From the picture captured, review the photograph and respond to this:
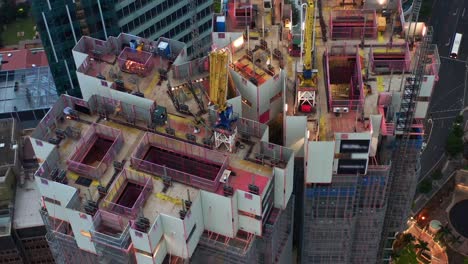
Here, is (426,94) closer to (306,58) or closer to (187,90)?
(306,58)

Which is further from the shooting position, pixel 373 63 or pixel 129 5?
pixel 129 5

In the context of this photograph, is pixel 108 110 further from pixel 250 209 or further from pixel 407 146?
pixel 407 146

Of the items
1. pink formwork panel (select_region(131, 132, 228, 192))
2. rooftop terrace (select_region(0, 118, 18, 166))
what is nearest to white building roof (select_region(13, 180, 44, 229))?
rooftop terrace (select_region(0, 118, 18, 166))

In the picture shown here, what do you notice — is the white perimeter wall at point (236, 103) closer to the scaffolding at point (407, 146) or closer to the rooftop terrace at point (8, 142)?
the scaffolding at point (407, 146)

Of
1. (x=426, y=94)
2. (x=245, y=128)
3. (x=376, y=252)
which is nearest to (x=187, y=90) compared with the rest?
(x=245, y=128)

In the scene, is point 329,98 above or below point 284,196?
above

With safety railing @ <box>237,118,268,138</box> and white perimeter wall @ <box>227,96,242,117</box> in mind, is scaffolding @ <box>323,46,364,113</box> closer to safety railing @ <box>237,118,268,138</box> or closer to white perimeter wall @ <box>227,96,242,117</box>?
safety railing @ <box>237,118,268,138</box>

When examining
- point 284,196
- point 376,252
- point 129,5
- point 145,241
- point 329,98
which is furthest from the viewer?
point 129,5

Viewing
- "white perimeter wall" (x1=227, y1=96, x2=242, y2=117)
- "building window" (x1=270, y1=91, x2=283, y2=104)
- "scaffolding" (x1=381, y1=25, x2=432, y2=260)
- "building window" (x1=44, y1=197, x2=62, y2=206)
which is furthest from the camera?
"building window" (x1=270, y1=91, x2=283, y2=104)
